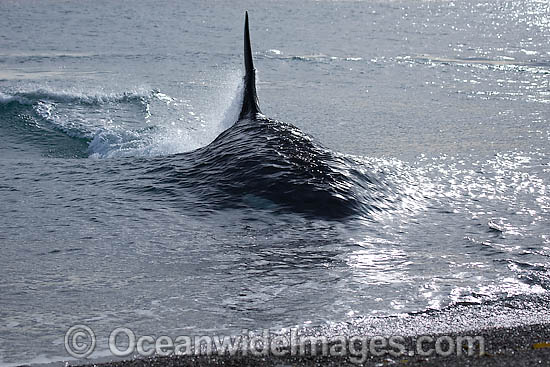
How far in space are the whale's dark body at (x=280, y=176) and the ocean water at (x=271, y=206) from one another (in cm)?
2

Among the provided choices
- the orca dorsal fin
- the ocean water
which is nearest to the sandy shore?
the ocean water

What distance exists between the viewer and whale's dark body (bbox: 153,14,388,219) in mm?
6711

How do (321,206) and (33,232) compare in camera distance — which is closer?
(33,232)

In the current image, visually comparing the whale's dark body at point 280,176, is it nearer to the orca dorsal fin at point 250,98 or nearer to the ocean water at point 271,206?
the ocean water at point 271,206

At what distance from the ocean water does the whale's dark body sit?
0.08 ft

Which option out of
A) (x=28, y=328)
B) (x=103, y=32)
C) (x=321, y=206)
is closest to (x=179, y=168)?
(x=321, y=206)

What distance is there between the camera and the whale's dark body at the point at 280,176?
264 inches

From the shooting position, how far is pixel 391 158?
9.38 meters

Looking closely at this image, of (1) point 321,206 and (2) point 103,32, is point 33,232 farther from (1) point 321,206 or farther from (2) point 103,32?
(2) point 103,32

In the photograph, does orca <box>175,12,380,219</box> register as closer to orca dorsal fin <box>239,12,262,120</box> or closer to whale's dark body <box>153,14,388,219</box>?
whale's dark body <box>153,14,388,219</box>

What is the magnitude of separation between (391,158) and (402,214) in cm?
265

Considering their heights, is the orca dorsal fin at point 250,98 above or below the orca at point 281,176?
above

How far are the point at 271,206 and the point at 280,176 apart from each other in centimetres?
44

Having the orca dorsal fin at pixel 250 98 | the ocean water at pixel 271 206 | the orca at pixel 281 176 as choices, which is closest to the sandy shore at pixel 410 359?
the ocean water at pixel 271 206
